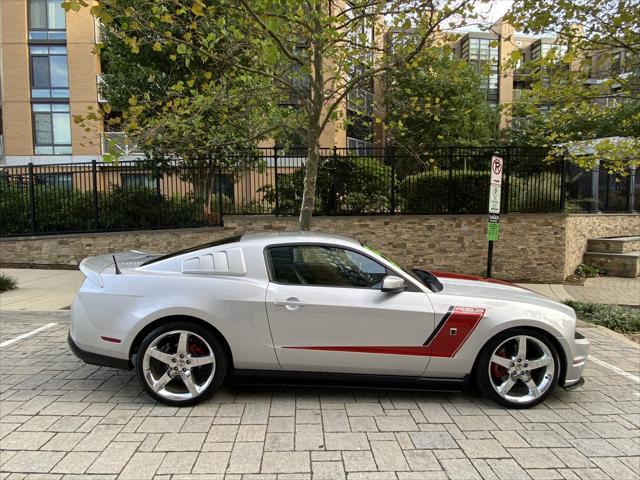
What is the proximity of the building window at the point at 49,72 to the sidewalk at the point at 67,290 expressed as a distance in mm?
19006

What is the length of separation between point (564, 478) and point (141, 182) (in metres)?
11.1

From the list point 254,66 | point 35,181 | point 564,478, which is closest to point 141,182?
point 35,181

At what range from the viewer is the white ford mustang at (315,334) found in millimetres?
3811

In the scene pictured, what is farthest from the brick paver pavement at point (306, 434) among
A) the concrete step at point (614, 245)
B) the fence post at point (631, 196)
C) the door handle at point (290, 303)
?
the fence post at point (631, 196)

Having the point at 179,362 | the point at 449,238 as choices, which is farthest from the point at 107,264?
the point at 449,238

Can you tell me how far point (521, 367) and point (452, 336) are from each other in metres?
0.66

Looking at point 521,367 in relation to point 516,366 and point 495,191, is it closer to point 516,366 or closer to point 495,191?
point 516,366

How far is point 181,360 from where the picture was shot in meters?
3.81

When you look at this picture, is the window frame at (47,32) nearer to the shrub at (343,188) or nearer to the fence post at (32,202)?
the fence post at (32,202)

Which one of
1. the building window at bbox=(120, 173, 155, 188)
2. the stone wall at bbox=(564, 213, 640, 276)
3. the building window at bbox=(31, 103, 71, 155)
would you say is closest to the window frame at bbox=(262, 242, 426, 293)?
the building window at bbox=(120, 173, 155, 188)

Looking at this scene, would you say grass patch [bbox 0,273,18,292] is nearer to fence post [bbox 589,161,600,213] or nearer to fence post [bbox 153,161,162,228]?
fence post [bbox 153,161,162,228]

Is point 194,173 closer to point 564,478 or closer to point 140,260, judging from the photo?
point 140,260

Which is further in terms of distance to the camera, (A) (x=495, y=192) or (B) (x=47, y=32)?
(B) (x=47, y=32)

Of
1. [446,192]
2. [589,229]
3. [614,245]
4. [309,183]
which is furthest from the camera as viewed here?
[589,229]
